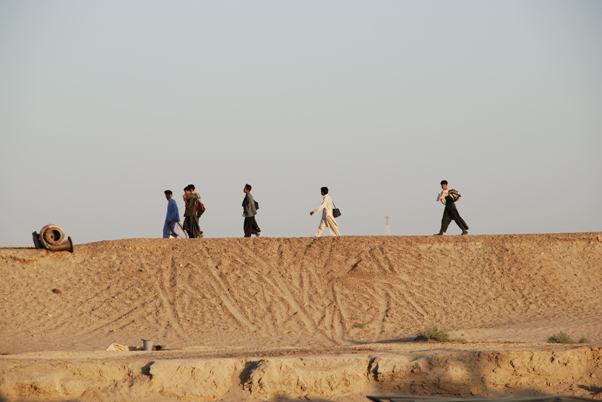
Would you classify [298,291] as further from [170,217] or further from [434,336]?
[434,336]

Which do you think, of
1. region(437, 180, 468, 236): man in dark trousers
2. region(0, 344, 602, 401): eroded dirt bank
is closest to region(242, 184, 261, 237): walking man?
region(437, 180, 468, 236): man in dark trousers

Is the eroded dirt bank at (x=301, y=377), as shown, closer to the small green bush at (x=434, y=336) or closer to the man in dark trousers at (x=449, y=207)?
the small green bush at (x=434, y=336)

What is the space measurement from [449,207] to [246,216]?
17.2 feet

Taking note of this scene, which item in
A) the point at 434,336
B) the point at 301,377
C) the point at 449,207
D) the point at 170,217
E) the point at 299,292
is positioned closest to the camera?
the point at 301,377

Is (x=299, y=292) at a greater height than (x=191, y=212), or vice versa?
(x=191, y=212)

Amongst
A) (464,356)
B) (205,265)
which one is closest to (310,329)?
(205,265)

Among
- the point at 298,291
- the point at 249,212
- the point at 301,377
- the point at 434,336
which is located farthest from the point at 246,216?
the point at 301,377

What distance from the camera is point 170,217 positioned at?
29.5 meters

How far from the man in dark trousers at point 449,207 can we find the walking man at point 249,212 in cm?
481

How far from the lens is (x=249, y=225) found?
98.3 feet

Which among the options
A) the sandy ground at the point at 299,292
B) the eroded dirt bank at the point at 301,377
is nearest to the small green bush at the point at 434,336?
the sandy ground at the point at 299,292

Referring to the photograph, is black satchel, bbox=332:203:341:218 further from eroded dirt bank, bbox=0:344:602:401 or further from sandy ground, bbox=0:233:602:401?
eroded dirt bank, bbox=0:344:602:401

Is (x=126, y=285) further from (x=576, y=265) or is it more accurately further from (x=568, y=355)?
(x=568, y=355)

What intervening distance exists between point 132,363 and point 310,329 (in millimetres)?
10963
